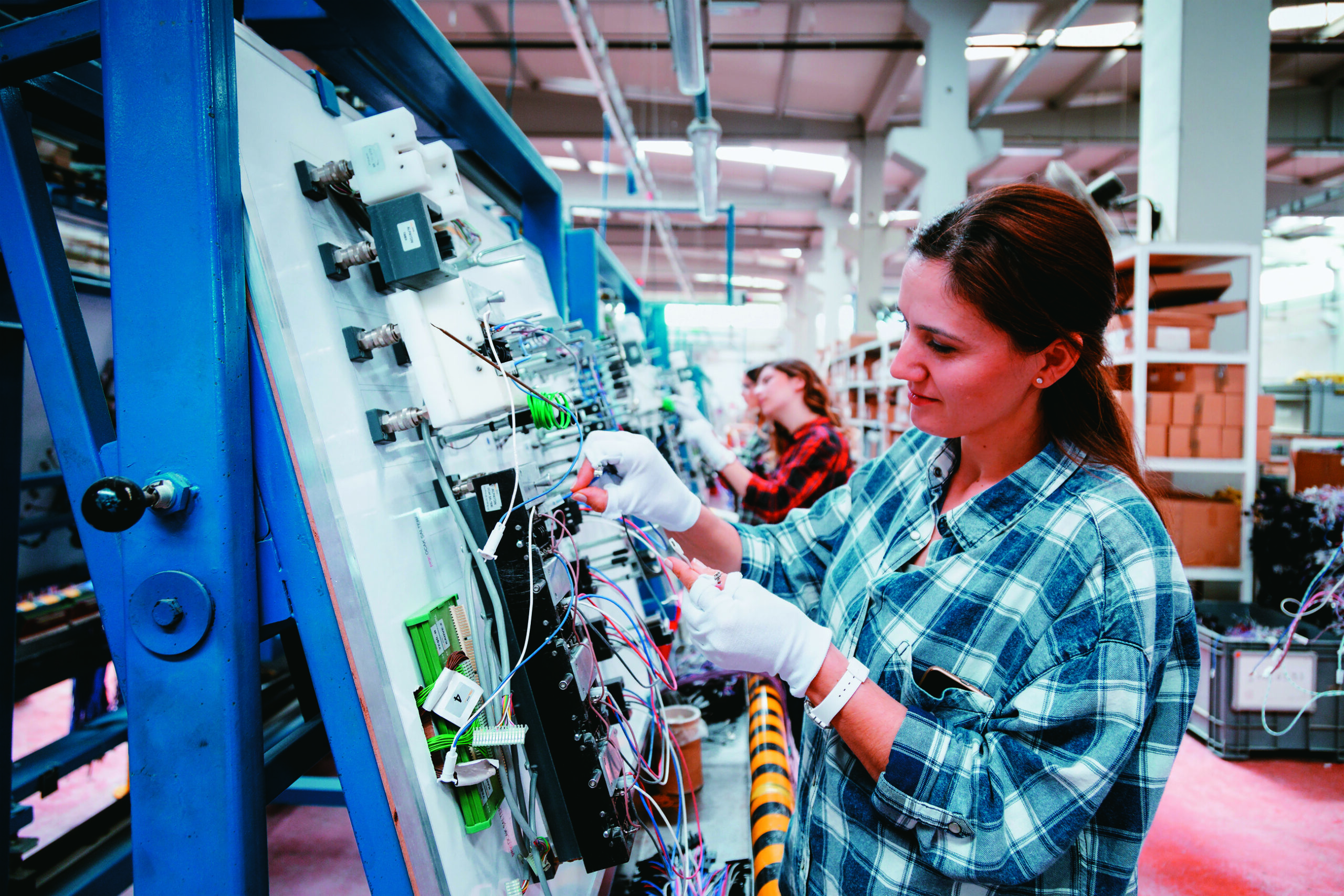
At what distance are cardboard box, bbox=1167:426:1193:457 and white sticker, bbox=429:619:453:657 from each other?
10.7 ft

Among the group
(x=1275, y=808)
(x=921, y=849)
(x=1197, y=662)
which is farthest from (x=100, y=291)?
(x=1275, y=808)

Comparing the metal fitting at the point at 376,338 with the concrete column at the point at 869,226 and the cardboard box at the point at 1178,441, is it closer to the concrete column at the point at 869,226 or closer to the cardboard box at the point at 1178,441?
the cardboard box at the point at 1178,441

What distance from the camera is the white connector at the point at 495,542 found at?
857mm

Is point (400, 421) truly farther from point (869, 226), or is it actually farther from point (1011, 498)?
point (869, 226)

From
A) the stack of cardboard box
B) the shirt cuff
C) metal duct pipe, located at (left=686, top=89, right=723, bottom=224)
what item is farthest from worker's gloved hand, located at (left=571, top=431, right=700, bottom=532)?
the stack of cardboard box

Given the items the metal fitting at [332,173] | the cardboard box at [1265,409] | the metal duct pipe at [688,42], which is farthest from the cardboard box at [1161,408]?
the metal fitting at [332,173]

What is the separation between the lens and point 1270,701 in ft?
7.79

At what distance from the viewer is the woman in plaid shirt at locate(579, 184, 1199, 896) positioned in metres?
0.73

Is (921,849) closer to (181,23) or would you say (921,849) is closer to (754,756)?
(754,756)

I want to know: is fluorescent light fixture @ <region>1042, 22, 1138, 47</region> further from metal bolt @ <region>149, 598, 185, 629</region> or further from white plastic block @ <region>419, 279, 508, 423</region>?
metal bolt @ <region>149, 598, 185, 629</region>

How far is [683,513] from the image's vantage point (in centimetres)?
126

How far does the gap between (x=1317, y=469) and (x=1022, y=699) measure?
349 centimetres

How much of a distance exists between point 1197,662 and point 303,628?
3.45 ft

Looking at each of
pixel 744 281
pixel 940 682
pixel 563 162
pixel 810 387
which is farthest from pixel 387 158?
pixel 744 281
